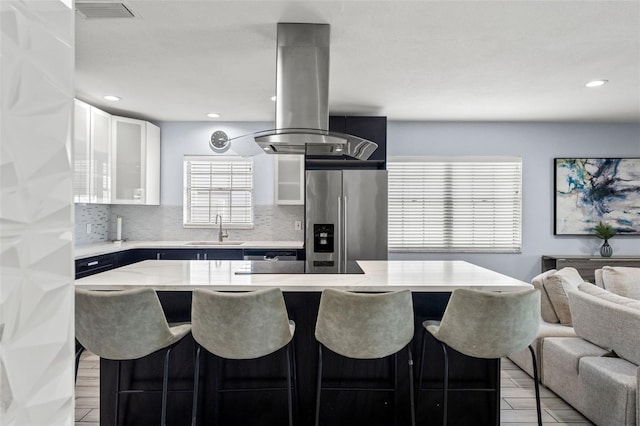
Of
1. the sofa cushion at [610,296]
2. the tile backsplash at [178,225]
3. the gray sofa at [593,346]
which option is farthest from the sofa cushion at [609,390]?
the tile backsplash at [178,225]

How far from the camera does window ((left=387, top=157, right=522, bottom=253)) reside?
5.54m

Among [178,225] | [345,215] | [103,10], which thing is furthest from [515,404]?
[178,225]

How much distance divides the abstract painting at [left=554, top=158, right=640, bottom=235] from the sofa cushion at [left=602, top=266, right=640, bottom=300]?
79.8 inches

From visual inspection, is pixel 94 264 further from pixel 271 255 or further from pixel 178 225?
pixel 271 255

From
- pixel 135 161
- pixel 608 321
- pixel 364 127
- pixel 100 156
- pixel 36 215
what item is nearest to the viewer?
pixel 36 215

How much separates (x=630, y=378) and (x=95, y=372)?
3763 mm

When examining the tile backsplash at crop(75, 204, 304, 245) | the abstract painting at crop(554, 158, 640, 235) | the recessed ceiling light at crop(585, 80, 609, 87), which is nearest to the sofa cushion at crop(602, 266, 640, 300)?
the recessed ceiling light at crop(585, 80, 609, 87)

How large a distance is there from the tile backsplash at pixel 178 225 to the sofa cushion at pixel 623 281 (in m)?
3.31

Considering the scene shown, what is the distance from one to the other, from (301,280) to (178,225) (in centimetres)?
361

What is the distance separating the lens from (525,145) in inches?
218

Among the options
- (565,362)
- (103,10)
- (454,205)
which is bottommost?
(565,362)

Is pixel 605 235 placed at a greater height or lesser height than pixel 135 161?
lesser

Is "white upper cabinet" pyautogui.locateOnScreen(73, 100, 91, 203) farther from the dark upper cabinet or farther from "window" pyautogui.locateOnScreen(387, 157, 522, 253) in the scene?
"window" pyautogui.locateOnScreen(387, 157, 522, 253)

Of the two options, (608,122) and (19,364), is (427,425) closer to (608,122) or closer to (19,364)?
(19,364)
